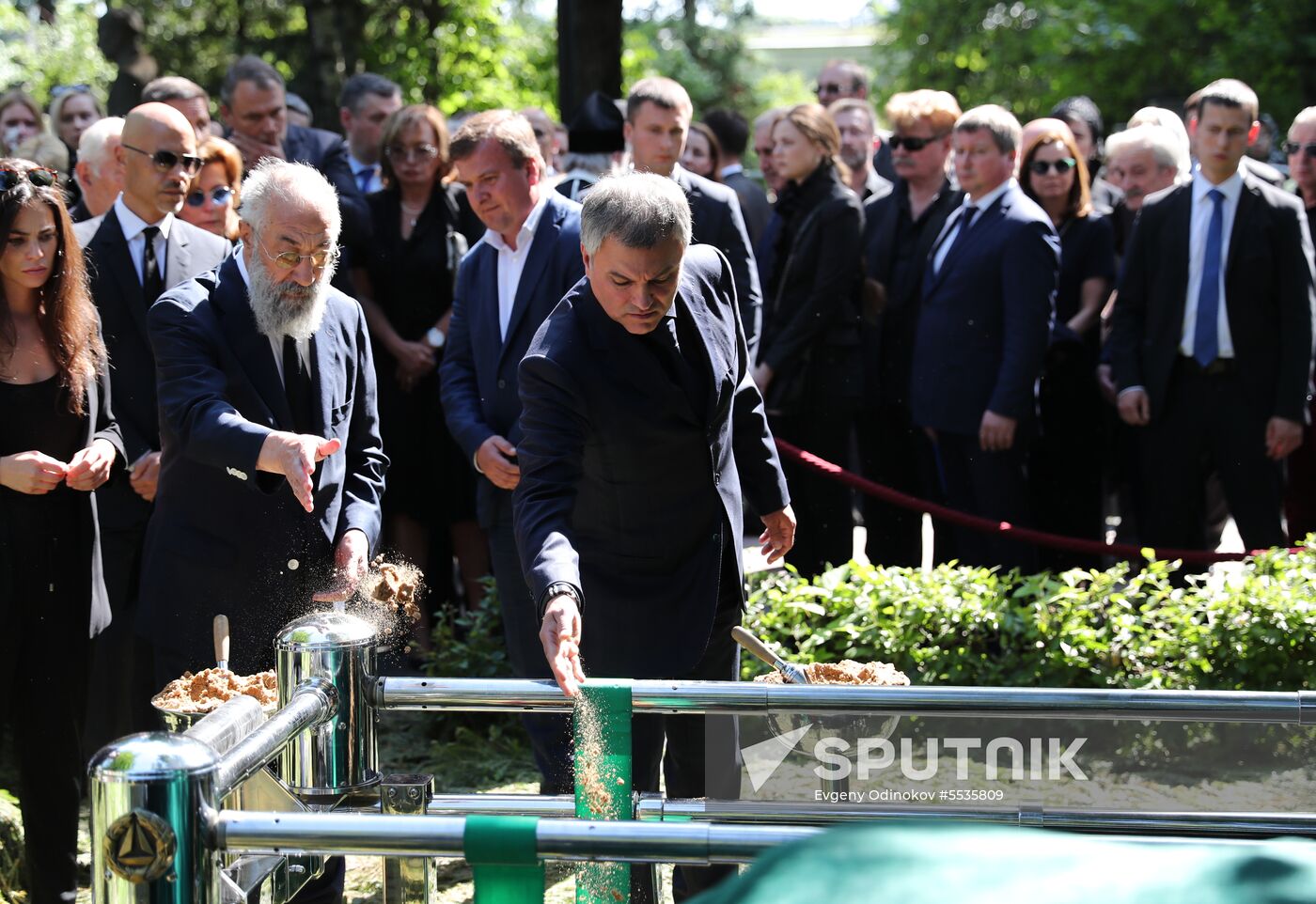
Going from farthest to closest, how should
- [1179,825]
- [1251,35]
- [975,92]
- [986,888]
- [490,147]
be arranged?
[975,92] < [1251,35] < [490,147] < [1179,825] < [986,888]

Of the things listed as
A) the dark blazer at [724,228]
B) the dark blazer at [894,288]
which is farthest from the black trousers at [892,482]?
the dark blazer at [724,228]

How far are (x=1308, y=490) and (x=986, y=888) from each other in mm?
6976

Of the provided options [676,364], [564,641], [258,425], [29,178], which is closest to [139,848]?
[564,641]

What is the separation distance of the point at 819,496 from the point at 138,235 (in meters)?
3.64

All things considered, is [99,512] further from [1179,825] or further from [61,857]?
[1179,825]

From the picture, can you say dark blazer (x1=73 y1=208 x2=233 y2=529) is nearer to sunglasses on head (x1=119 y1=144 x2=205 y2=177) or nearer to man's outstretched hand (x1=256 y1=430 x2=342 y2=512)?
sunglasses on head (x1=119 y1=144 x2=205 y2=177)

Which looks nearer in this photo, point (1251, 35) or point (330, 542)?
point (330, 542)

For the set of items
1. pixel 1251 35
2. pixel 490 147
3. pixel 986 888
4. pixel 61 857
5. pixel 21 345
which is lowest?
pixel 61 857

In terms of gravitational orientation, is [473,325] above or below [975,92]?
below

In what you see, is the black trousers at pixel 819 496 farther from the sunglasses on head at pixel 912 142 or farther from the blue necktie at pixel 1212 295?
the blue necktie at pixel 1212 295

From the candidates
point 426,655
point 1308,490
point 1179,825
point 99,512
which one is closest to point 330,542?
point 99,512

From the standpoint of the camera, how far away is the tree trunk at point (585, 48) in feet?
37.3

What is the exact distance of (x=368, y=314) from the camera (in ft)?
24.0

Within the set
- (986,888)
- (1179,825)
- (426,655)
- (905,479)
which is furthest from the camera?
(905,479)
